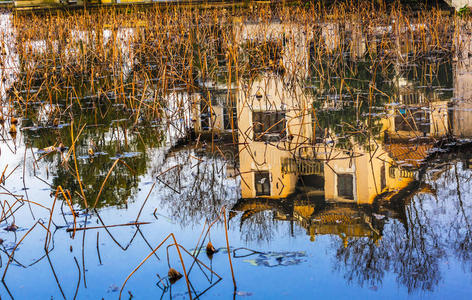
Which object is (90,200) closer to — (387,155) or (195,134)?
(195,134)

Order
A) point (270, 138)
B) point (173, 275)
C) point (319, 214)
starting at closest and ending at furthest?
1. point (173, 275)
2. point (319, 214)
3. point (270, 138)

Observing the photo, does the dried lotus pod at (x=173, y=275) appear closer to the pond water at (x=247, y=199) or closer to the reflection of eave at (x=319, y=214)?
the pond water at (x=247, y=199)

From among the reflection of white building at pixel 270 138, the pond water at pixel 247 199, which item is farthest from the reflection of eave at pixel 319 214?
the reflection of white building at pixel 270 138

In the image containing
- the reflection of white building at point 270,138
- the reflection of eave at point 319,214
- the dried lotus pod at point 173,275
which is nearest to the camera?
the dried lotus pod at point 173,275

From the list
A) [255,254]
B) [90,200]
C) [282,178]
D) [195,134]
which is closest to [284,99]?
[195,134]

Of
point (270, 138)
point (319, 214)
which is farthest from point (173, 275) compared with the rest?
point (270, 138)

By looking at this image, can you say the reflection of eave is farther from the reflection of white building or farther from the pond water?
the reflection of white building

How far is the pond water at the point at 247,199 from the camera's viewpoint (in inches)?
132

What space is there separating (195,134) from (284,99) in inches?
74.7

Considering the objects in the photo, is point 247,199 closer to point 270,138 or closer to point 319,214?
point 319,214

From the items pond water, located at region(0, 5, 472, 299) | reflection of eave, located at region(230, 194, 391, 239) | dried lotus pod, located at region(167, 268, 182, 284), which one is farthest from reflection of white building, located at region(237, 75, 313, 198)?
dried lotus pod, located at region(167, 268, 182, 284)

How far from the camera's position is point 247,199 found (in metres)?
4.63

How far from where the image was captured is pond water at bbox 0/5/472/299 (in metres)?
3.36

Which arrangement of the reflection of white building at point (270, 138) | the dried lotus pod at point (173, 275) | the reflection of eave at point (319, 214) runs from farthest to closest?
the reflection of white building at point (270, 138), the reflection of eave at point (319, 214), the dried lotus pod at point (173, 275)
